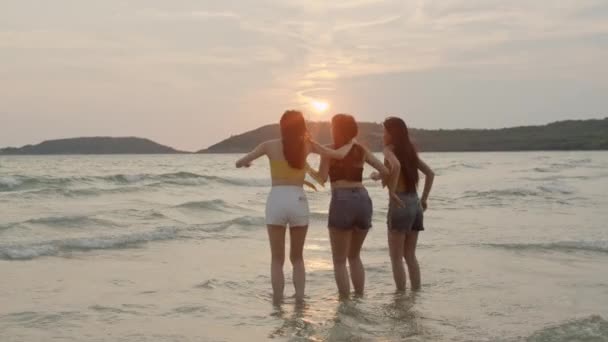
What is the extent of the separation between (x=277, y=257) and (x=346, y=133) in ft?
4.43

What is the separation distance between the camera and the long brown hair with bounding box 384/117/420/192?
750 cm

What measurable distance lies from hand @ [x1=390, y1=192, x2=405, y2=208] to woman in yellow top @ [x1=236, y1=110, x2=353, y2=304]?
0.81 metres

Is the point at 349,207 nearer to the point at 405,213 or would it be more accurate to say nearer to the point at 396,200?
the point at 396,200

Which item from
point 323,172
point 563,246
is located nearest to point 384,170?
point 323,172

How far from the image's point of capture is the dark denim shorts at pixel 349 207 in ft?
23.6

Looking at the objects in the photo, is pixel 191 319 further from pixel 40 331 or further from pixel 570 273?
pixel 570 273

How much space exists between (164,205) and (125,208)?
1760mm

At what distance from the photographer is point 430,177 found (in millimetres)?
7980

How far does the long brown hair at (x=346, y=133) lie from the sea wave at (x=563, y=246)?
5532 millimetres

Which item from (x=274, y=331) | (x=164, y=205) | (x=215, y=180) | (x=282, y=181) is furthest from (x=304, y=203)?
(x=215, y=180)

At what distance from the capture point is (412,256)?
8070 millimetres

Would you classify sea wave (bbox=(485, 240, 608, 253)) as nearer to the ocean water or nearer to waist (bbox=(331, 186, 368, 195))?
the ocean water

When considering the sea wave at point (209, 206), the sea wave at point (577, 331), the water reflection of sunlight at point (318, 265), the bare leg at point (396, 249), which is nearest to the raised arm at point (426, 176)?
the bare leg at point (396, 249)

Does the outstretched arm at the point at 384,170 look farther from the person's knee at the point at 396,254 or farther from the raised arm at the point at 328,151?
the person's knee at the point at 396,254
